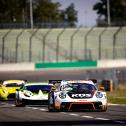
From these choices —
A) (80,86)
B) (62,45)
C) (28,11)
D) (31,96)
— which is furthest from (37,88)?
(28,11)

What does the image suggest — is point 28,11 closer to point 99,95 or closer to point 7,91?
point 7,91

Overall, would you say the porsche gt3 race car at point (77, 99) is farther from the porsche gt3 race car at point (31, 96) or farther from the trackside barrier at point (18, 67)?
the trackside barrier at point (18, 67)

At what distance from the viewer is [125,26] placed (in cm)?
8531

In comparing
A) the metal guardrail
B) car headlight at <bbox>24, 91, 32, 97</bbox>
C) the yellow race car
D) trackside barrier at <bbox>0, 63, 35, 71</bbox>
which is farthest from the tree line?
car headlight at <bbox>24, 91, 32, 97</bbox>

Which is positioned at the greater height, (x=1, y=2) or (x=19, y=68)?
(x=1, y=2)

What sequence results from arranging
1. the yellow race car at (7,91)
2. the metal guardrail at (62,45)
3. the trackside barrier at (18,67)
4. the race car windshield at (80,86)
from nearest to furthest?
the race car windshield at (80,86) → the yellow race car at (7,91) → the trackside barrier at (18,67) → the metal guardrail at (62,45)

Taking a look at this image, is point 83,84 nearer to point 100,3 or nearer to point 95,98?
point 95,98

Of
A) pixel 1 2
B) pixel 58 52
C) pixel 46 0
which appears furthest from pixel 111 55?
pixel 46 0

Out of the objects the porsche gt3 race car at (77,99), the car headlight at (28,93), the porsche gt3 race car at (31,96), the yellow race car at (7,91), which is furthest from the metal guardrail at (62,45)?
the porsche gt3 race car at (77,99)

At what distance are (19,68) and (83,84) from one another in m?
49.3

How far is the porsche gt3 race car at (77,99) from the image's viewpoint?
22.8 metres

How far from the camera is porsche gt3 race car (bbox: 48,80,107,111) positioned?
22750mm

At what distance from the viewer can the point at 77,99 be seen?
2280cm

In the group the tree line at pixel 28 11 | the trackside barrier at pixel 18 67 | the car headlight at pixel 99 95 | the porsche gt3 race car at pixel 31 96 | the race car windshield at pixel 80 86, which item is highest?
the tree line at pixel 28 11
